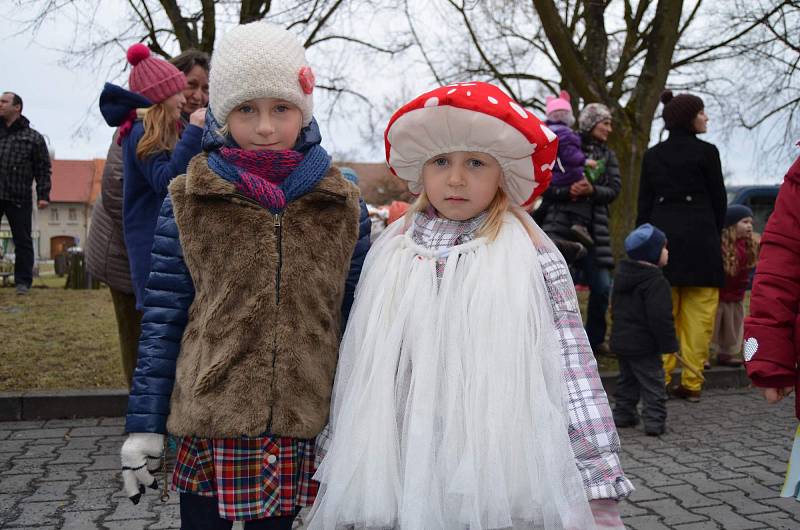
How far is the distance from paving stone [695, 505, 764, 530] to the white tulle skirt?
7.26 ft

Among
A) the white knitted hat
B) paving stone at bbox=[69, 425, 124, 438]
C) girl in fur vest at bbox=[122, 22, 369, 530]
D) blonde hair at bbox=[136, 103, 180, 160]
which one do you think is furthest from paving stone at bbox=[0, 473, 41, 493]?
the white knitted hat

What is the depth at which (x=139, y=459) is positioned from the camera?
6.74ft

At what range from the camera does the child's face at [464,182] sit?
7.00 feet

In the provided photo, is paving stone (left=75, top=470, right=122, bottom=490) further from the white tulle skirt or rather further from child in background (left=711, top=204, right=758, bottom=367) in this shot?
child in background (left=711, top=204, right=758, bottom=367)

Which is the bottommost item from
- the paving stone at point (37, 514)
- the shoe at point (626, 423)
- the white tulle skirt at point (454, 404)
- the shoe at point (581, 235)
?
the paving stone at point (37, 514)

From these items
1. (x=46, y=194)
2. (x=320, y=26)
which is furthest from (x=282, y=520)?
(x=320, y=26)

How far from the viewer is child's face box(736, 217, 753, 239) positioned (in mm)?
7379

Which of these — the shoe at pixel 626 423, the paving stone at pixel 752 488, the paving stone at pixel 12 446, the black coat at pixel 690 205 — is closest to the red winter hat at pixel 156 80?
the paving stone at pixel 12 446

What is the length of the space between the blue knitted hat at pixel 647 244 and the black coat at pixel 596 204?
1.04 m

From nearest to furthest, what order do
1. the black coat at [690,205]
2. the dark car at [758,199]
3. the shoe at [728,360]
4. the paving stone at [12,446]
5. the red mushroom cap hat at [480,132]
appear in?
the red mushroom cap hat at [480,132] < the paving stone at [12,446] < the black coat at [690,205] < the shoe at [728,360] < the dark car at [758,199]

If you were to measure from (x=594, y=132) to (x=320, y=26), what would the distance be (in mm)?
6171

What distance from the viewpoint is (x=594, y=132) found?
6.44 m

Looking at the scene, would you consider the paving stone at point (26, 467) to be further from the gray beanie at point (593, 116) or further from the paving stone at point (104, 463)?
the gray beanie at point (593, 116)

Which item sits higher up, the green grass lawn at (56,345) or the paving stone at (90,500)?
the green grass lawn at (56,345)
